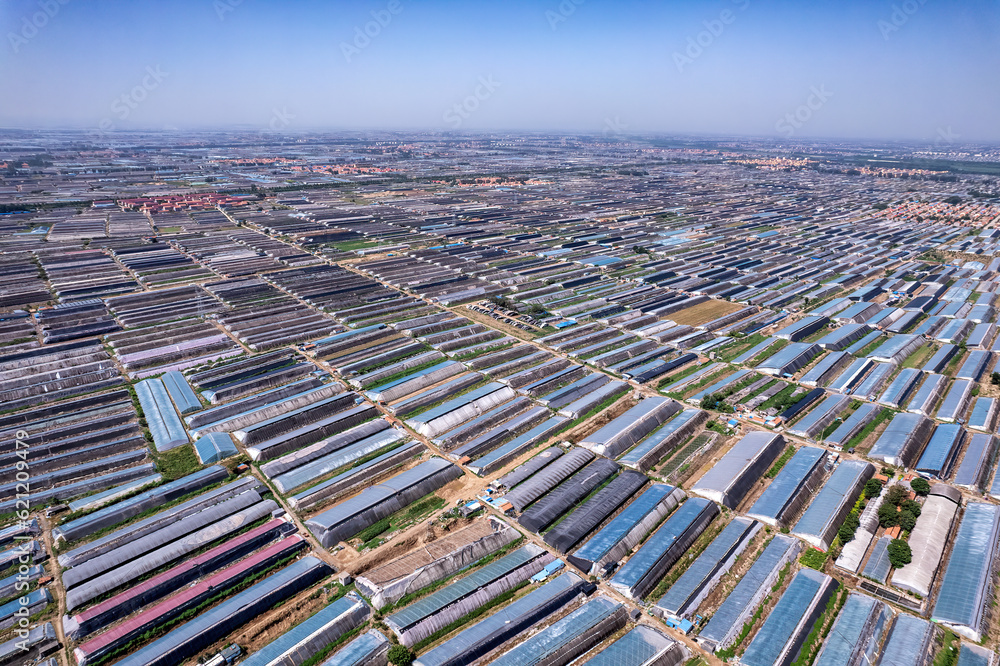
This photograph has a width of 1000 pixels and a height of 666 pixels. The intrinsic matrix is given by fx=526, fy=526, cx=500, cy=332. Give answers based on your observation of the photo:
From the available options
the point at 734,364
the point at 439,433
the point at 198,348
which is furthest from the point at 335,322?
the point at 734,364

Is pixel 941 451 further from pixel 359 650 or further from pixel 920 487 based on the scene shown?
pixel 359 650

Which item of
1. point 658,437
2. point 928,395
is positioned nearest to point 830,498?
point 658,437

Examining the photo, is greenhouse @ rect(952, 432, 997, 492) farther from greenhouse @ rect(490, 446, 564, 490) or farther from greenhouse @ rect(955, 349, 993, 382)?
greenhouse @ rect(490, 446, 564, 490)

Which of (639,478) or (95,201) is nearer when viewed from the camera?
(639,478)

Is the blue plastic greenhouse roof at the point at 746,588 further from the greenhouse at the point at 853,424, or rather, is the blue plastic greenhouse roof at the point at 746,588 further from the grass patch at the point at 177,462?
the grass patch at the point at 177,462

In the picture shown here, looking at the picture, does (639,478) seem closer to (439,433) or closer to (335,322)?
(439,433)

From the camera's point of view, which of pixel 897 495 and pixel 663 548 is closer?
pixel 663 548
